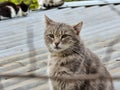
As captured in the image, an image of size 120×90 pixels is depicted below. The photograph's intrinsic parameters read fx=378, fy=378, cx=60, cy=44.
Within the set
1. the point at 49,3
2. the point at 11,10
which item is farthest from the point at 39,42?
the point at 49,3

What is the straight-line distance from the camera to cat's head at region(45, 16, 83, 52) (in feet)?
10.8

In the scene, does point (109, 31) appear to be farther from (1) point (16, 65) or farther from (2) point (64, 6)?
(2) point (64, 6)

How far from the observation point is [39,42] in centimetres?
536

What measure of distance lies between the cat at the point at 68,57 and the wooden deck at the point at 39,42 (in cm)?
17

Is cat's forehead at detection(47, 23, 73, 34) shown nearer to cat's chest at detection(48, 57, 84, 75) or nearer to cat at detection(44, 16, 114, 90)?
cat at detection(44, 16, 114, 90)

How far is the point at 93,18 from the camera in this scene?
6.64m

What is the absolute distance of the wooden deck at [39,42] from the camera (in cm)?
375

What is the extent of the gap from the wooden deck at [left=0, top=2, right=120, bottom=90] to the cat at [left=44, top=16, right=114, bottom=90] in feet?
0.55

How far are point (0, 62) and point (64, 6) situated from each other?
4112mm

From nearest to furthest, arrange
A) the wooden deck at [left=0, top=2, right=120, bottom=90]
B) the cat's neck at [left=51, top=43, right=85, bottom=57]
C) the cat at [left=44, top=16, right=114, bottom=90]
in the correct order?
the cat at [left=44, top=16, right=114, bottom=90] → the cat's neck at [left=51, top=43, right=85, bottom=57] → the wooden deck at [left=0, top=2, right=120, bottom=90]

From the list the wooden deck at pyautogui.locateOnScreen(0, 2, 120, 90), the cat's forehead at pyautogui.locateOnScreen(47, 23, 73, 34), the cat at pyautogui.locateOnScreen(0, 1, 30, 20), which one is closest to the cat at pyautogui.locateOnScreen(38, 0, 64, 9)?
the cat at pyautogui.locateOnScreen(0, 1, 30, 20)

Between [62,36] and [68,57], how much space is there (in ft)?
0.63

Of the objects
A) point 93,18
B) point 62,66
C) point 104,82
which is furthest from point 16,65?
point 93,18

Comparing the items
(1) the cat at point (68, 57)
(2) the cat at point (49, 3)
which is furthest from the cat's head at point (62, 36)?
(2) the cat at point (49, 3)
